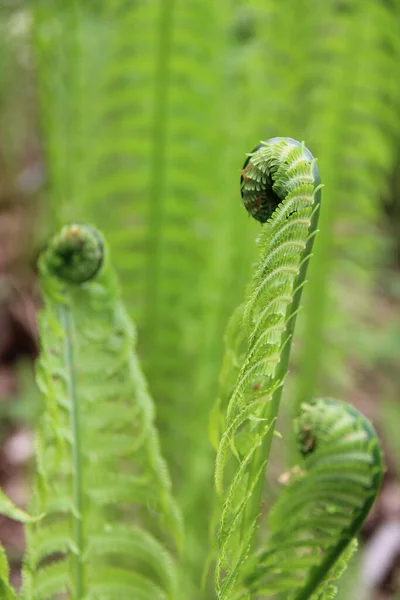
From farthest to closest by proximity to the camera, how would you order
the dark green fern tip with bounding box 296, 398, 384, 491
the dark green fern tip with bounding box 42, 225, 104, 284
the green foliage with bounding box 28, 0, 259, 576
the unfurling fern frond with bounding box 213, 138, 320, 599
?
the green foliage with bounding box 28, 0, 259, 576 < the dark green fern tip with bounding box 42, 225, 104, 284 < the dark green fern tip with bounding box 296, 398, 384, 491 < the unfurling fern frond with bounding box 213, 138, 320, 599

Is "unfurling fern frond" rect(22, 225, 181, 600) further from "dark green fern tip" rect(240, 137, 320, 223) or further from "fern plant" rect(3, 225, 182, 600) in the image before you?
"dark green fern tip" rect(240, 137, 320, 223)

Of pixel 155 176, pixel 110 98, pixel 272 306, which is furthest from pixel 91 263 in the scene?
pixel 110 98

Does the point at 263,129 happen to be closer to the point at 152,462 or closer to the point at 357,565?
the point at 357,565

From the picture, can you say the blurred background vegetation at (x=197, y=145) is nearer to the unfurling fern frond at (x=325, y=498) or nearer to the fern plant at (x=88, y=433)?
the fern plant at (x=88, y=433)

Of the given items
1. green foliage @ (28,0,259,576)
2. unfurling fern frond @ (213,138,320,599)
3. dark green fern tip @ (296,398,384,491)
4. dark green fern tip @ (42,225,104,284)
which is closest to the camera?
unfurling fern frond @ (213,138,320,599)

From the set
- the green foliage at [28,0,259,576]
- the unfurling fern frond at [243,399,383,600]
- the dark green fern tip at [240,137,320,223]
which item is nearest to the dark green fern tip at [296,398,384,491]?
the unfurling fern frond at [243,399,383,600]

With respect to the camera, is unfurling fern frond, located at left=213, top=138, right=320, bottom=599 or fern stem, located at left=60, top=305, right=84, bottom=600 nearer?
unfurling fern frond, located at left=213, top=138, right=320, bottom=599
